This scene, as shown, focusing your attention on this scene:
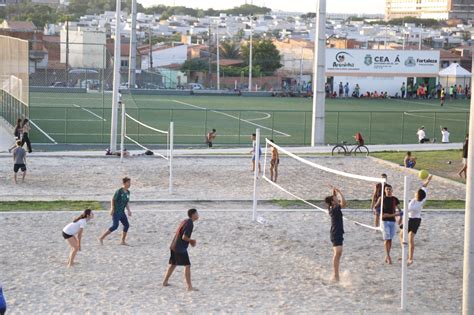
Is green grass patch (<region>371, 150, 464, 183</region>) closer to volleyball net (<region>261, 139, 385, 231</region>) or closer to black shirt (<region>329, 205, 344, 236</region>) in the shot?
volleyball net (<region>261, 139, 385, 231</region>)

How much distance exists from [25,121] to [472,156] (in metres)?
26.7

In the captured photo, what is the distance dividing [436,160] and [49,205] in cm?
1694

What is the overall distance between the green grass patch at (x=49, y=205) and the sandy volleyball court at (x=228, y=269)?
1034 mm

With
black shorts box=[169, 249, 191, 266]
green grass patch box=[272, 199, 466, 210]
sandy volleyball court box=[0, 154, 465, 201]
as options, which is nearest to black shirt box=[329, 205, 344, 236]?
black shorts box=[169, 249, 191, 266]

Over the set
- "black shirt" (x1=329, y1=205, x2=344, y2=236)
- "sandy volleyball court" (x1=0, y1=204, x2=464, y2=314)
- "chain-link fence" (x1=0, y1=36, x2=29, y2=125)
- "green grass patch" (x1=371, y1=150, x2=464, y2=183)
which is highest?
Answer: "chain-link fence" (x1=0, y1=36, x2=29, y2=125)

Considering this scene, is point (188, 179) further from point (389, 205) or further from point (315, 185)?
point (389, 205)

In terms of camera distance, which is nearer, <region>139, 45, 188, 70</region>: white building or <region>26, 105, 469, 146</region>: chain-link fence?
<region>26, 105, 469, 146</region>: chain-link fence

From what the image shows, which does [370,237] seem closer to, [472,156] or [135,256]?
[135,256]

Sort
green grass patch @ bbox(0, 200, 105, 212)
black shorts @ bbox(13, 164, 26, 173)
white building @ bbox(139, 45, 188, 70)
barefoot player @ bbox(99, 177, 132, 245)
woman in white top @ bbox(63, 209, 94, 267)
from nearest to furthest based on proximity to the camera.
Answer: woman in white top @ bbox(63, 209, 94, 267) < barefoot player @ bbox(99, 177, 132, 245) < green grass patch @ bbox(0, 200, 105, 212) < black shorts @ bbox(13, 164, 26, 173) < white building @ bbox(139, 45, 188, 70)

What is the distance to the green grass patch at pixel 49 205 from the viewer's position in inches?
987

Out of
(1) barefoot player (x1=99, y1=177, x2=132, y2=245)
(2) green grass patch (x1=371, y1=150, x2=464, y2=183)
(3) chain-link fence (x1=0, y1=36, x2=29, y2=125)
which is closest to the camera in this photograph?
(1) barefoot player (x1=99, y1=177, x2=132, y2=245)

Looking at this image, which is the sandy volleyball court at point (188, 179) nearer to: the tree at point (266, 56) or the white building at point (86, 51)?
the white building at point (86, 51)

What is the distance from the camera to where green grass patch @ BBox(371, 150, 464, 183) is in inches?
1329

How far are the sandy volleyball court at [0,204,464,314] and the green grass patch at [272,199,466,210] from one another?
215 centimetres
